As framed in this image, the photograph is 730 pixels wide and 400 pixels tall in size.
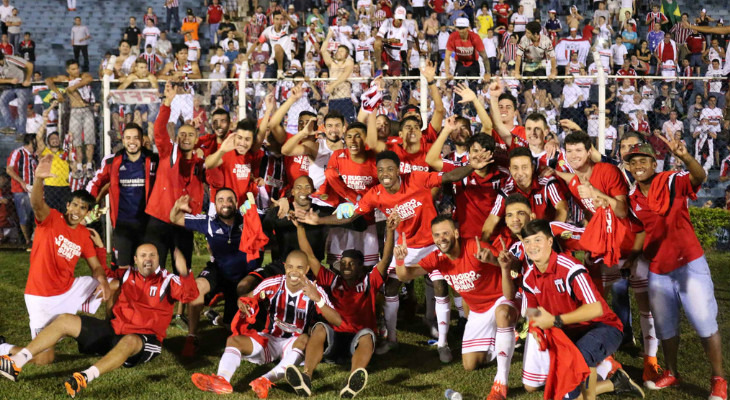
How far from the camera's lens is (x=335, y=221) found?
26.5 feet

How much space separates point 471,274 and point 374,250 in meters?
1.71

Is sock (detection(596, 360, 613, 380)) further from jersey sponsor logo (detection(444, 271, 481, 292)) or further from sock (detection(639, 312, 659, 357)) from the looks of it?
jersey sponsor logo (detection(444, 271, 481, 292))

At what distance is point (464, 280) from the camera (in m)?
7.27

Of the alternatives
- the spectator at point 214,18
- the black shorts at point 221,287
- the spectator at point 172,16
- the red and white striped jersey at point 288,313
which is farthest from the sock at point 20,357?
the spectator at point 172,16

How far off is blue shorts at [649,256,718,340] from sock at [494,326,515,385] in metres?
1.24

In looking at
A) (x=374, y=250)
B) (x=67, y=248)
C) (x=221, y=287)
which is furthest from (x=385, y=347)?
(x=67, y=248)

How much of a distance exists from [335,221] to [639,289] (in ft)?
9.73

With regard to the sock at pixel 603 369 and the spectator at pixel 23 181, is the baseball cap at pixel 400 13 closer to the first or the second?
the spectator at pixel 23 181

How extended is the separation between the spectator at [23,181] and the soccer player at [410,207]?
749 centimetres

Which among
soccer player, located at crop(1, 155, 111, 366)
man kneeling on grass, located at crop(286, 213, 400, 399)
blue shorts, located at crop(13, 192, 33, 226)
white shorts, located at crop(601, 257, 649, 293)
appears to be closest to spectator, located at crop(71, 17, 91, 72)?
blue shorts, located at crop(13, 192, 33, 226)

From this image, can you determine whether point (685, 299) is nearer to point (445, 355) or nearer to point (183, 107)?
point (445, 355)

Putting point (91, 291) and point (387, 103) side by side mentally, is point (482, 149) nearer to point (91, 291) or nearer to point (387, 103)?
point (91, 291)

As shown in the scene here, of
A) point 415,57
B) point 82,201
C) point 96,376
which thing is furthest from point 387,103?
point 96,376

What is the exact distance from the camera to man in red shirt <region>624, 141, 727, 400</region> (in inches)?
259
